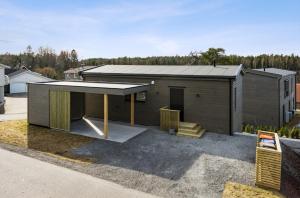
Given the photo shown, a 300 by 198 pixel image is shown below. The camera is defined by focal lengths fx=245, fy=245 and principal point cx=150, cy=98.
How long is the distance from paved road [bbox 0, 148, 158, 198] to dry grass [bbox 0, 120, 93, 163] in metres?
1.34

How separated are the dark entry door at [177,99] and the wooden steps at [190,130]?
100 centimetres

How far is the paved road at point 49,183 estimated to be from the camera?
752 centimetres

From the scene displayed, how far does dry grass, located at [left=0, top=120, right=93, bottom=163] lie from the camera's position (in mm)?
11148

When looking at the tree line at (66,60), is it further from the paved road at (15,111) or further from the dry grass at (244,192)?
the dry grass at (244,192)

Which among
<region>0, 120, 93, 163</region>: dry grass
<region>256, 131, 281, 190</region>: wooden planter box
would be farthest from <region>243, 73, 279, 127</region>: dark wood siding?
<region>0, 120, 93, 163</region>: dry grass

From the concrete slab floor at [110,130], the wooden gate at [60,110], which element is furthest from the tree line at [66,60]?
the wooden gate at [60,110]

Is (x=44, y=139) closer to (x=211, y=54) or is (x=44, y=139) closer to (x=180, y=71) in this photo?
(x=180, y=71)

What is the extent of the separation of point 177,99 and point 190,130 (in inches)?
91.7

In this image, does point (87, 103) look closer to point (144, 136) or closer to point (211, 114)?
point (144, 136)

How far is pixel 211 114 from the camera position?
46.5 ft

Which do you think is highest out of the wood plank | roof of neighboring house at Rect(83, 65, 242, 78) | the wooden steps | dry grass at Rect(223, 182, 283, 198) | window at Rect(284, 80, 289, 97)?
roof of neighboring house at Rect(83, 65, 242, 78)

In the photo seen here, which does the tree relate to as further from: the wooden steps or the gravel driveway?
the gravel driveway

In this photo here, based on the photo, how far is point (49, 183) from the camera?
8.15 meters

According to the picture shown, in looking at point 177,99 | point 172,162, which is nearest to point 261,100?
point 177,99
